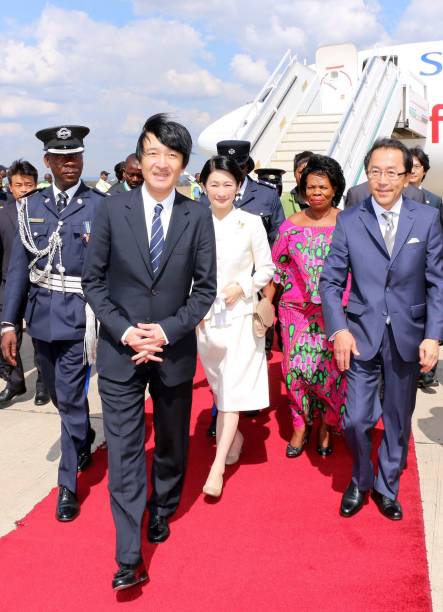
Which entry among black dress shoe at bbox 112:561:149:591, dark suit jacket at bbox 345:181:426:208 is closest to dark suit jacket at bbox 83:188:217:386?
black dress shoe at bbox 112:561:149:591

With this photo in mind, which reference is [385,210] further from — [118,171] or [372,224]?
[118,171]

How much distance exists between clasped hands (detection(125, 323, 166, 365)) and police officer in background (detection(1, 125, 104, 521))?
90 cm

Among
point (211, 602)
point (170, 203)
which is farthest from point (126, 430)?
point (170, 203)

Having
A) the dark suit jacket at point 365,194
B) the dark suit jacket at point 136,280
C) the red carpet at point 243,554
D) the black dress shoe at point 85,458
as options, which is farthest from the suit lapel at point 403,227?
the dark suit jacket at point 365,194

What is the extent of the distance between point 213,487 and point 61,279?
4.70ft

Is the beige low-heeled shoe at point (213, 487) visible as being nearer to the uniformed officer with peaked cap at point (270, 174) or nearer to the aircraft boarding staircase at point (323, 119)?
the uniformed officer with peaked cap at point (270, 174)

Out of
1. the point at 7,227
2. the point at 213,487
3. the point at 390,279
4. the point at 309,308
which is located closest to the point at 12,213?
the point at 7,227

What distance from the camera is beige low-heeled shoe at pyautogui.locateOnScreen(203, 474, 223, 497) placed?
3.39 meters

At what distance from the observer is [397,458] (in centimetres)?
324

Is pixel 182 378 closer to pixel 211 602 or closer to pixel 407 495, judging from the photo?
pixel 211 602

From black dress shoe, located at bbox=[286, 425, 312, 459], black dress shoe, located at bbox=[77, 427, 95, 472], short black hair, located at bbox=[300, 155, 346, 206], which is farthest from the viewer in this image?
black dress shoe, located at bbox=[286, 425, 312, 459]

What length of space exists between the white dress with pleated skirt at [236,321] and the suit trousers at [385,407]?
0.68 metres

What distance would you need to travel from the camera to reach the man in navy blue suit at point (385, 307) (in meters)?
3.03

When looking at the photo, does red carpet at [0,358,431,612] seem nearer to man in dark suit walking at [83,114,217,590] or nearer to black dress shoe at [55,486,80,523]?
black dress shoe at [55,486,80,523]
